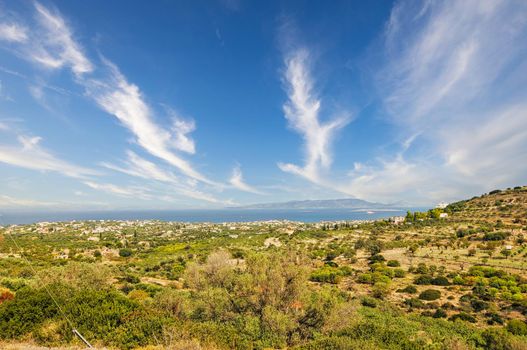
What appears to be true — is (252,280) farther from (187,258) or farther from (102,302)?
(187,258)

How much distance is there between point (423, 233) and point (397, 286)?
142ft

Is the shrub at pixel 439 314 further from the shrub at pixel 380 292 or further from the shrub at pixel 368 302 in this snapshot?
the shrub at pixel 380 292

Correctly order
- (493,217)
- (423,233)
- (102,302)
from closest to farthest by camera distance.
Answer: (102,302)
(423,233)
(493,217)

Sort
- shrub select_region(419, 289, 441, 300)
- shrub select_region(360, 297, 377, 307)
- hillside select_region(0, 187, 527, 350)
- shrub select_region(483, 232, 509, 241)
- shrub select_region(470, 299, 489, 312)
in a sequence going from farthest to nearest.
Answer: shrub select_region(483, 232, 509, 241) < shrub select_region(419, 289, 441, 300) < shrub select_region(360, 297, 377, 307) < shrub select_region(470, 299, 489, 312) < hillside select_region(0, 187, 527, 350)

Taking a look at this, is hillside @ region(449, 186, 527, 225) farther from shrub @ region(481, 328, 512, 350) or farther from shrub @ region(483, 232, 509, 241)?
shrub @ region(481, 328, 512, 350)

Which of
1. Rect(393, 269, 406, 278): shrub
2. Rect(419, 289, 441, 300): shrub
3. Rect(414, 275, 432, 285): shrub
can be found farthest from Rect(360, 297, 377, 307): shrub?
Rect(393, 269, 406, 278): shrub

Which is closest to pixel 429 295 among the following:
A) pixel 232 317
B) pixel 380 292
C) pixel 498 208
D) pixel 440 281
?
pixel 380 292

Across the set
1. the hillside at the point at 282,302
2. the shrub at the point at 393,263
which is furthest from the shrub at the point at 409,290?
the shrub at the point at 393,263

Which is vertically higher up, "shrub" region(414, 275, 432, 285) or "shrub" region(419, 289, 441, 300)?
"shrub" region(414, 275, 432, 285)

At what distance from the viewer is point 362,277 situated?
35.8 meters

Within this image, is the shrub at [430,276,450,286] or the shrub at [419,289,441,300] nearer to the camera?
Result: the shrub at [419,289,441,300]

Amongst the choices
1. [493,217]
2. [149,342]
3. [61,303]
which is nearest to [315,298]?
[149,342]

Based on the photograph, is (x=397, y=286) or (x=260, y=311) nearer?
(x=260, y=311)

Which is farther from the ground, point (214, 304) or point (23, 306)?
point (23, 306)
